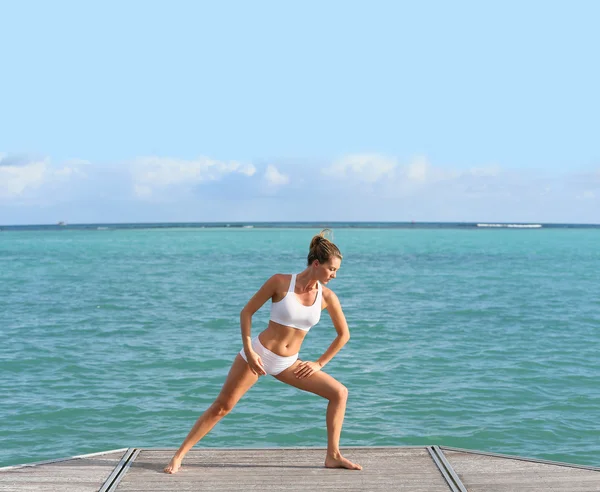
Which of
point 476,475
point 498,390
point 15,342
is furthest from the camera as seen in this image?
point 15,342

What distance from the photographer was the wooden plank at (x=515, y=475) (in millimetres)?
6324

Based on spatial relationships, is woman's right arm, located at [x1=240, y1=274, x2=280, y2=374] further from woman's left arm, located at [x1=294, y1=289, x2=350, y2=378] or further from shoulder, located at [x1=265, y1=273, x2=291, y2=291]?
woman's left arm, located at [x1=294, y1=289, x2=350, y2=378]

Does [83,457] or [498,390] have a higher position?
Answer: [83,457]

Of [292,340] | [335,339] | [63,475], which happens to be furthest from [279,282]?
[63,475]

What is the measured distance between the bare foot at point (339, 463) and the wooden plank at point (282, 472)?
51 mm

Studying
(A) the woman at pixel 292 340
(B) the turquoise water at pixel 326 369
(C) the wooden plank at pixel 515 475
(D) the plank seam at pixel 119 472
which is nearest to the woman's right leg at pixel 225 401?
(A) the woman at pixel 292 340

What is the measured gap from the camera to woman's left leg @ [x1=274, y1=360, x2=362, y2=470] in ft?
21.3

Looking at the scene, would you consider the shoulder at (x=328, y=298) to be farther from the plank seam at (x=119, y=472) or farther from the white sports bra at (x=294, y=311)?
the plank seam at (x=119, y=472)

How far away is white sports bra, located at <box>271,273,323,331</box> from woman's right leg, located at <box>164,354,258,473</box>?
1.67 feet

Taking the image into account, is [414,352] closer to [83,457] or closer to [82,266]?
[83,457]

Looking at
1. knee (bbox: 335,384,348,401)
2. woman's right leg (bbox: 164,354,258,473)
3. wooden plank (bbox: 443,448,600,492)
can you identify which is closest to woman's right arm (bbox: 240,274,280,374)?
woman's right leg (bbox: 164,354,258,473)

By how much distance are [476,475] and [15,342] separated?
16168 millimetres

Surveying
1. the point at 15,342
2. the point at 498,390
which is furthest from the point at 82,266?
the point at 498,390

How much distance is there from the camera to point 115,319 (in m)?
24.7
